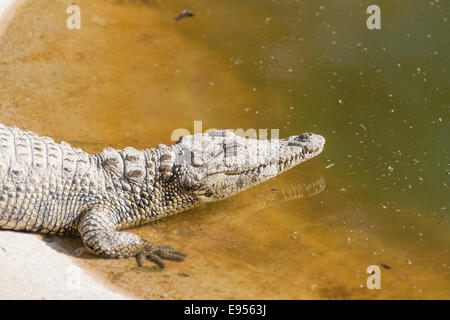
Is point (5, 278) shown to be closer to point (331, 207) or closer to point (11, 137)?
point (11, 137)

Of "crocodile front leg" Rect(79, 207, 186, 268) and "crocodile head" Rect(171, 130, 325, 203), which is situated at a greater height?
"crocodile head" Rect(171, 130, 325, 203)

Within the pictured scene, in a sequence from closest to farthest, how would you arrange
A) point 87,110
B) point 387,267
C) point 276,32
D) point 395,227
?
1. point 387,267
2. point 395,227
3. point 87,110
4. point 276,32

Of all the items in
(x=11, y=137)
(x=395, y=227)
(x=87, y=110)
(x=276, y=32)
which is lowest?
(x=395, y=227)

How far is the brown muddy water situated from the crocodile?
0.52 feet

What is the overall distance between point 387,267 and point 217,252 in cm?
137

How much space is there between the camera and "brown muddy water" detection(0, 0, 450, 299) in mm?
4402

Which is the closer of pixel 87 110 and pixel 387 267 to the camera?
pixel 387 267

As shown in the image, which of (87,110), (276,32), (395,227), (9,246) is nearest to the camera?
(9,246)

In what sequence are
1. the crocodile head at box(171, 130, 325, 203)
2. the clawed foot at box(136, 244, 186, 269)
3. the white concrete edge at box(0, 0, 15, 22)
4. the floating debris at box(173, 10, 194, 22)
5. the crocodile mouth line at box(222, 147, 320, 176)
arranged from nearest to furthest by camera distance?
the clawed foot at box(136, 244, 186, 269) < the crocodile head at box(171, 130, 325, 203) < the crocodile mouth line at box(222, 147, 320, 176) < the white concrete edge at box(0, 0, 15, 22) < the floating debris at box(173, 10, 194, 22)

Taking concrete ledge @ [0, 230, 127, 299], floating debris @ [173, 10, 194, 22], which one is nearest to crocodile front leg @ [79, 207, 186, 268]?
concrete ledge @ [0, 230, 127, 299]

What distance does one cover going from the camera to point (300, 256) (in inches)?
179

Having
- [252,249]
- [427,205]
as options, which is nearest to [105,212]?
[252,249]

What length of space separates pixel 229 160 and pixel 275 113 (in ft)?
4.60

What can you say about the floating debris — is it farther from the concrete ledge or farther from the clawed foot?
the concrete ledge
